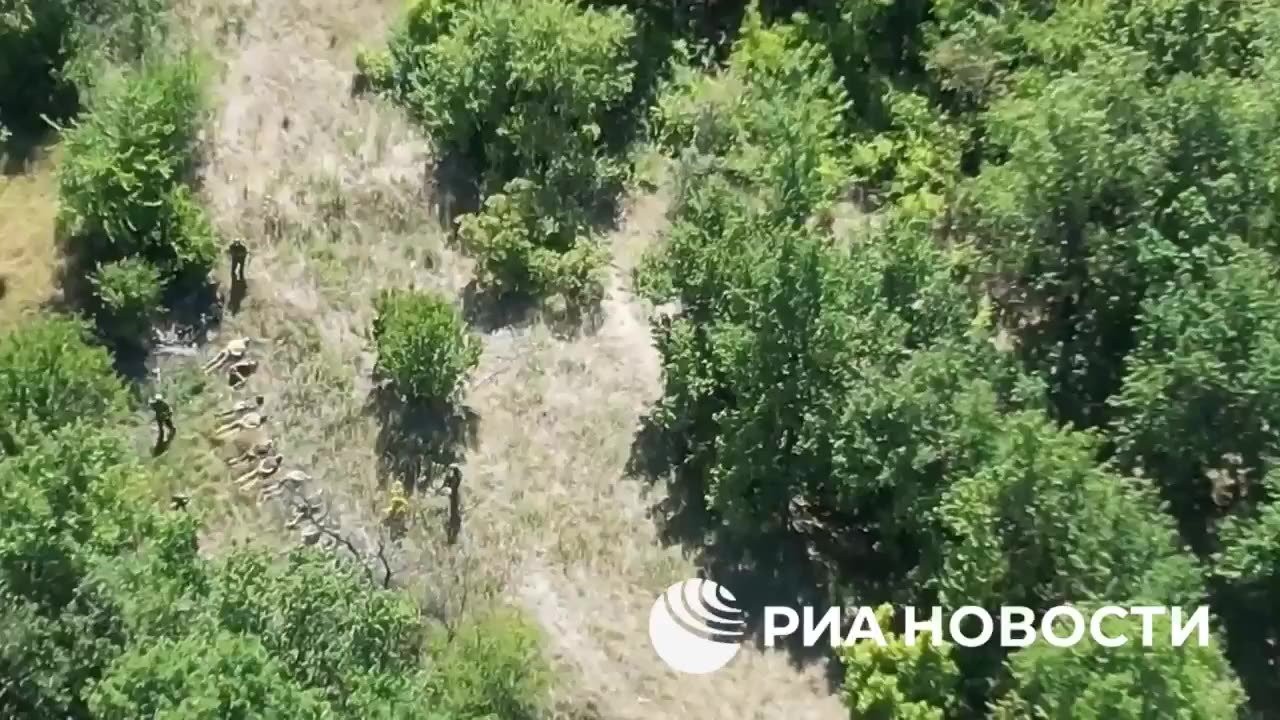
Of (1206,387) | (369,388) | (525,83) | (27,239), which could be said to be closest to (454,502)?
(369,388)

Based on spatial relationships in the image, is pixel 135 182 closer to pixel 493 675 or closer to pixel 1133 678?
pixel 493 675

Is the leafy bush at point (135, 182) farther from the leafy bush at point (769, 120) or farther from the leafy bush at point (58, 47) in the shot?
the leafy bush at point (769, 120)

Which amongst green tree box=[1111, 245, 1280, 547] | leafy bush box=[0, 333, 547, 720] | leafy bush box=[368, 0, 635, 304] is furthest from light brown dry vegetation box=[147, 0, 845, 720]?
green tree box=[1111, 245, 1280, 547]

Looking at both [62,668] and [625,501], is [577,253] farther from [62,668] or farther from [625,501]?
[62,668]

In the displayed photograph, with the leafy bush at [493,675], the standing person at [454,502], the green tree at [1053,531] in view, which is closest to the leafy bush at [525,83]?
the standing person at [454,502]

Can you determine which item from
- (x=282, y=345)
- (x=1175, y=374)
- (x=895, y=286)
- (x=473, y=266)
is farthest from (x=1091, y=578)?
(x=282, y=345)

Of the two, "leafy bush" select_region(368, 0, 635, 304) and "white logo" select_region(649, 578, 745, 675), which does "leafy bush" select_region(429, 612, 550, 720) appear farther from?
"leafy bush" select_region(368, 0, 635, 304)
